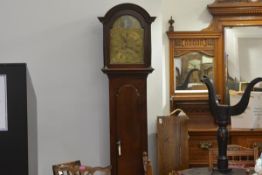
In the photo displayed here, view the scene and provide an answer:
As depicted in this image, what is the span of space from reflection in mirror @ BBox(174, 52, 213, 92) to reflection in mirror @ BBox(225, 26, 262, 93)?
23cm

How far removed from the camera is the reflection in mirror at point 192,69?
4.64 metres

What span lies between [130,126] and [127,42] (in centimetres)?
78

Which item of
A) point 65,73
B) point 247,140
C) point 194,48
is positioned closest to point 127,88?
point 65,73

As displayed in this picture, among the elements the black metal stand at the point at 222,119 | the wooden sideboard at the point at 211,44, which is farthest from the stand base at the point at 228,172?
the wooden sideboard at the point at 211,44

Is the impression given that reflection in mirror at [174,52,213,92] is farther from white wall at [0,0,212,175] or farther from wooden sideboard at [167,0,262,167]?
white wall at [0,0,212,175]

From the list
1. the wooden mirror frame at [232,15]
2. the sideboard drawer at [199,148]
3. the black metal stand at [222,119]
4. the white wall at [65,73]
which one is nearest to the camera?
the black metal stand at [222,119]

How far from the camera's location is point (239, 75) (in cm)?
466

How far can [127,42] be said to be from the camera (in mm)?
3896

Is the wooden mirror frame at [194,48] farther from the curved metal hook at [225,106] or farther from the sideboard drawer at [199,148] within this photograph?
the curved metal hook at [225,106]

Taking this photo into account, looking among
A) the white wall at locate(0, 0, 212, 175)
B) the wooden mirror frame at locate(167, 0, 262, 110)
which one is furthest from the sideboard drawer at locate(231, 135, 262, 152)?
the white wall at locate(0, 0, 212, 175)

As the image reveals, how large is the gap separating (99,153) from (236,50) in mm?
1877

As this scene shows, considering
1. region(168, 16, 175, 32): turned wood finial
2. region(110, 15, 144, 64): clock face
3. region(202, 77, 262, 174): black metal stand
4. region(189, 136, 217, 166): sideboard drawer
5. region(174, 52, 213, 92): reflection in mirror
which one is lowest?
region(189, 136, 217, 166): sideboard drawer

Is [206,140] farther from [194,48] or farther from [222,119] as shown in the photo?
[222,119]

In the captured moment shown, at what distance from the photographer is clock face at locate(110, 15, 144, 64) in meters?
3.89
